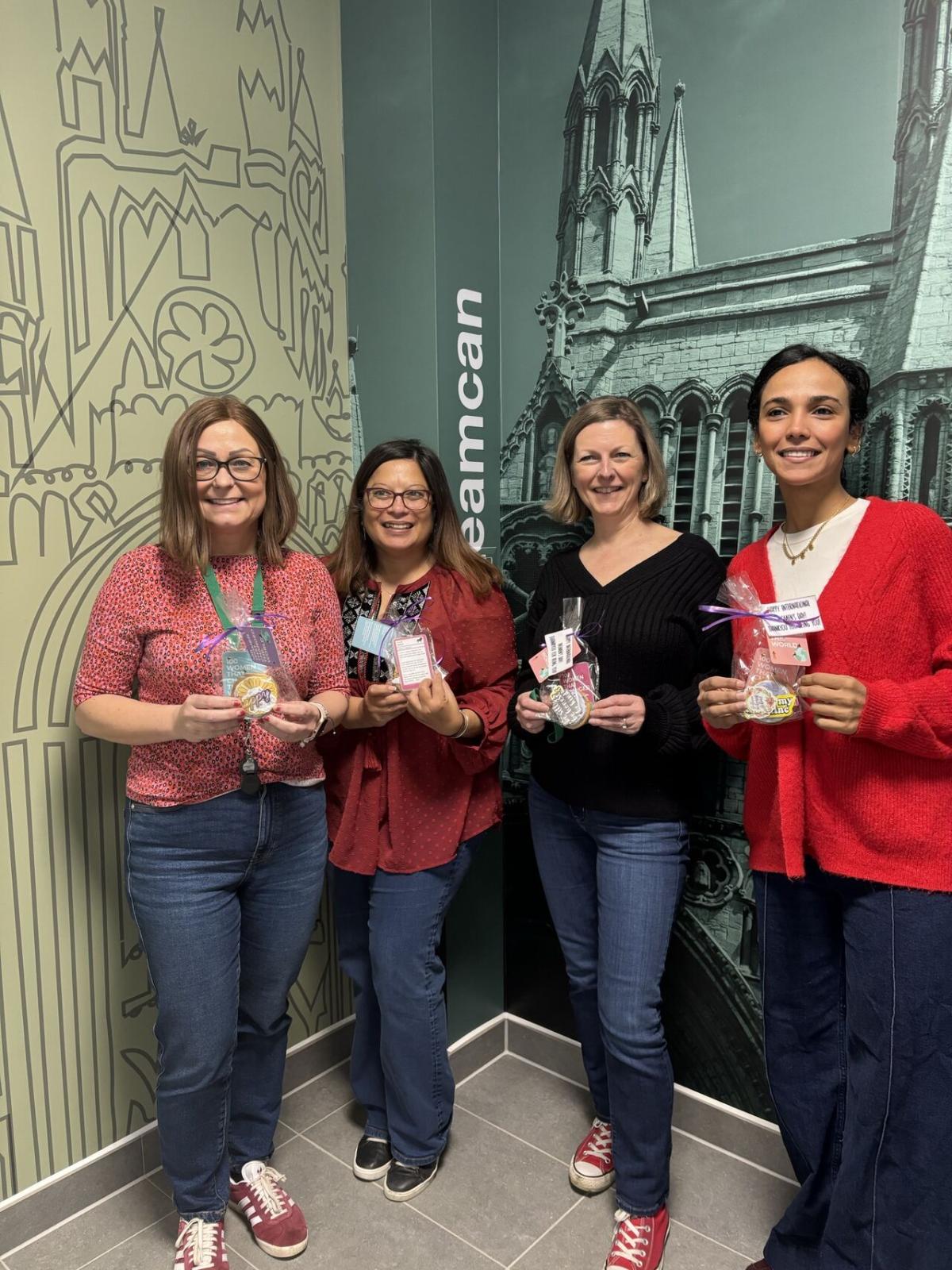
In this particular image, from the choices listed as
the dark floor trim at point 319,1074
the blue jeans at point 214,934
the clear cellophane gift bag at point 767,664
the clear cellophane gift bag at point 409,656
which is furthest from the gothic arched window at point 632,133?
the dark floor trim at point 319,1074

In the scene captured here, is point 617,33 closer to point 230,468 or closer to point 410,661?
point 230,468

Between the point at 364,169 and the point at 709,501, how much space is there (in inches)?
55.8

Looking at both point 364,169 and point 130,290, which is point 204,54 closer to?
point 364,169

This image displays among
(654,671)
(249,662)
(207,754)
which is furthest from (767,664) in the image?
(207,754)

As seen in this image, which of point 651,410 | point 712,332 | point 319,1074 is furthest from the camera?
point 319,1074

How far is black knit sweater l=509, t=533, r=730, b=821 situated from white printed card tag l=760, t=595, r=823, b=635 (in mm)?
317

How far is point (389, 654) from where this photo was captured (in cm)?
196

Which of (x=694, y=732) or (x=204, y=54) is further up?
(x=204, y=54)

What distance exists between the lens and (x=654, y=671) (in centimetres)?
198

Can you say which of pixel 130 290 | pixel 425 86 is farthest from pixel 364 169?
pixel 130 290

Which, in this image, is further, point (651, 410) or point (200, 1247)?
point (651, 410)

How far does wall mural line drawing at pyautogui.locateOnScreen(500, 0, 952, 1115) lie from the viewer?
75.2 inches

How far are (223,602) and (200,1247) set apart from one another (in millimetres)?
1436

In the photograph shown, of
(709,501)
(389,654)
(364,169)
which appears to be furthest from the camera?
(364,169)
